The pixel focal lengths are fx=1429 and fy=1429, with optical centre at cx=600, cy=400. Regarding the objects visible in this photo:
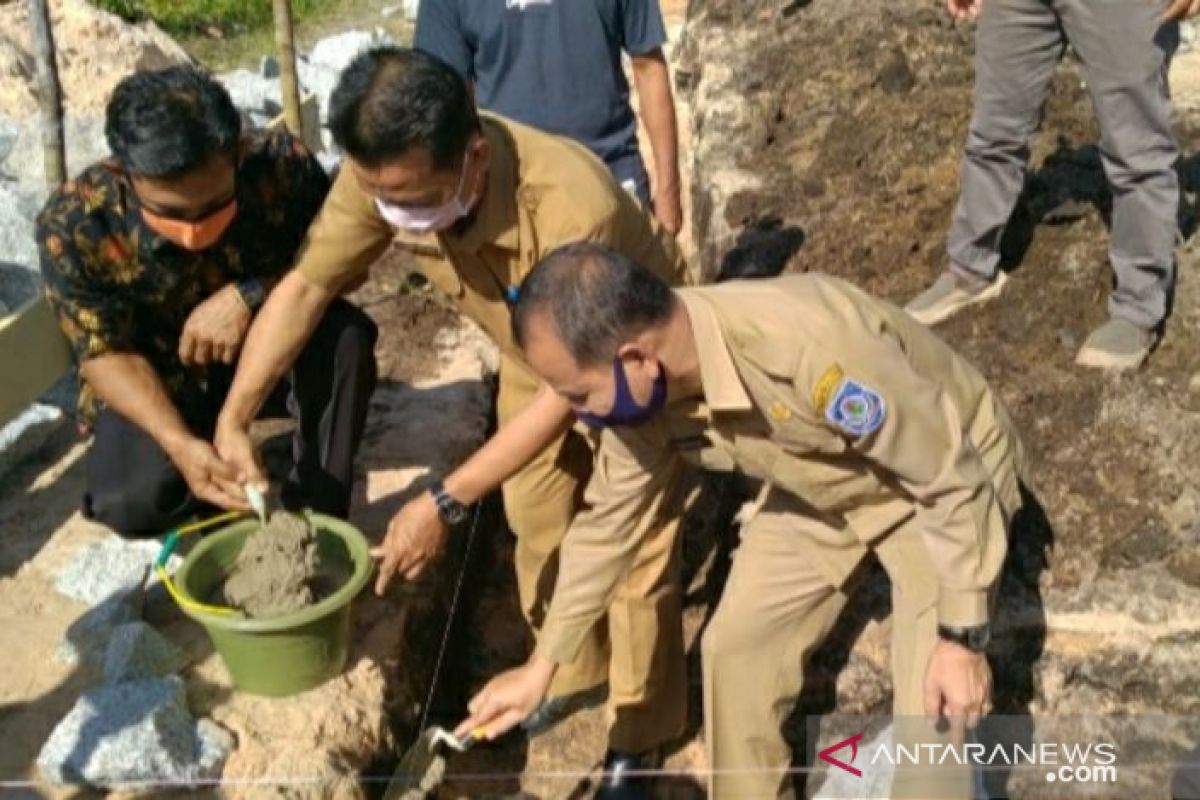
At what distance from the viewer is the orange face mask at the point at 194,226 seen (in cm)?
352

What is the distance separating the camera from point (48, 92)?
185 inches

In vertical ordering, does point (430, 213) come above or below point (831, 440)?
above

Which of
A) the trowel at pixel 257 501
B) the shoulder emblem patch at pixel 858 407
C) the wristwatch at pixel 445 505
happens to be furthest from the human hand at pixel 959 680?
the trowel at pixel 257 501

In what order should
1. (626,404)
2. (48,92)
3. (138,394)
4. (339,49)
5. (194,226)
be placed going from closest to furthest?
1. (626,404)
2. (194,226)
3. (138,394)
4. (48,92)
5. (339,49)

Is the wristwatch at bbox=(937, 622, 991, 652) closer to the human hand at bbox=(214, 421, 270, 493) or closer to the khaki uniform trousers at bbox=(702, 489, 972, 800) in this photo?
the khaki uniform trousers at bbox=(702, 489, 972, 800)

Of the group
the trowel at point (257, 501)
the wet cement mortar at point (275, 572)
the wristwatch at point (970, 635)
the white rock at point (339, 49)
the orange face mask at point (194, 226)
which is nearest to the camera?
the wristwatch at point (970, 635)

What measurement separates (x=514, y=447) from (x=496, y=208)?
530 mm

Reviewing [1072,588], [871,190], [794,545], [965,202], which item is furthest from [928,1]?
[794,545]

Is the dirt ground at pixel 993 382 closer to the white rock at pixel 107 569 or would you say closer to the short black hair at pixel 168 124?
the white rock at pixel 107 569

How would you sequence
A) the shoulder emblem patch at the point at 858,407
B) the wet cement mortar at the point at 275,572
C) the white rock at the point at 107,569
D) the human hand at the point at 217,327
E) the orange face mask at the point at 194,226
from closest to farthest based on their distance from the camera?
the shoulder emblem patch at the point at 858,407, the wet cement mortar at the point at 275,572, the orange face mask at the point at 194,226, the human hand at the point at 217,327, the white rock at the point at 107,569

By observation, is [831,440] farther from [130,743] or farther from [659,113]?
[659,113]

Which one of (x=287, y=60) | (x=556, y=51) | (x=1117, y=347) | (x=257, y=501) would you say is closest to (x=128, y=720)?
(x=257, y=501)

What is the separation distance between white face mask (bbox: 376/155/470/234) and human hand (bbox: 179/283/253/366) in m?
0.83

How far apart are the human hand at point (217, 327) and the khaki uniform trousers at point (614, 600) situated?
2.36ft
